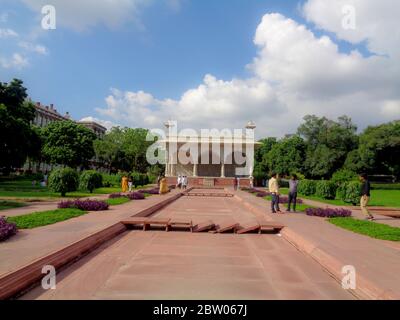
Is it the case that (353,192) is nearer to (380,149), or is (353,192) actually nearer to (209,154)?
(209,154)

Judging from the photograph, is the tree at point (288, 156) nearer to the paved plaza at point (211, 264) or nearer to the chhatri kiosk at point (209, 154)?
the chhatri kiosk at point (209, 154)

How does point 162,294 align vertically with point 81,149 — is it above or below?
below

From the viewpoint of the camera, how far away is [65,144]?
48.8m

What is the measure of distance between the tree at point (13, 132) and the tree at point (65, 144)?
14.6 meters

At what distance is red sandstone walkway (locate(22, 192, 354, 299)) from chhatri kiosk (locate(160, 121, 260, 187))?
37498 millimetres

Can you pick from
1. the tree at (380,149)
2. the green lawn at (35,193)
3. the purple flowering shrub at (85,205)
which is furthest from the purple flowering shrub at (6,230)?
the tree at (380,149)

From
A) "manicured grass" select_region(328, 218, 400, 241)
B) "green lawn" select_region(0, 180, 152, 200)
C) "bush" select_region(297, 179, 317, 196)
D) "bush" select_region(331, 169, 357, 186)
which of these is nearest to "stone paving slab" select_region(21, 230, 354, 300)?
"manicured grass" select_region(328, 218, 400, 241)

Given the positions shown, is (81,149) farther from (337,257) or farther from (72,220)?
(337,257)

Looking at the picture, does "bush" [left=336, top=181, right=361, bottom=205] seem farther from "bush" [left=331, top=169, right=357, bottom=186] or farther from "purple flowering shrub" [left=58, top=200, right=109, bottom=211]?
"purple flowering shrub" [left=58, top=200, right=109, bottom=211]

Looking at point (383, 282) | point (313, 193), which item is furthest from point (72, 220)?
point (313, 193)

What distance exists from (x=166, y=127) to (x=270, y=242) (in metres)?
44.7

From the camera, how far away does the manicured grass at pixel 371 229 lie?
8.07 metres

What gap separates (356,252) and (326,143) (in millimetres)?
50594
